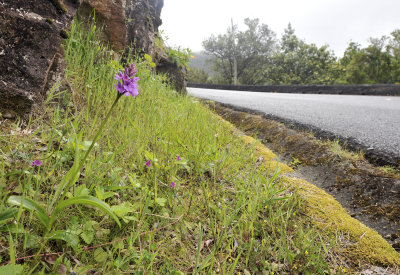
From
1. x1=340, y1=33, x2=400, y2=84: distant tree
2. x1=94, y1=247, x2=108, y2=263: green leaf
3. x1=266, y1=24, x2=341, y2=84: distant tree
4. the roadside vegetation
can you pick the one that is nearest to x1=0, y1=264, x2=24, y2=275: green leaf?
the roadside vegetation

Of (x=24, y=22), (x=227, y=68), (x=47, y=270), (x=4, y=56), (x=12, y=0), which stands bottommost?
(x=47, y=270)

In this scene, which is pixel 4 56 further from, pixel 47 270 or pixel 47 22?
pixel 47 270

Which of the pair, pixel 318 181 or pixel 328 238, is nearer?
pixel 328 238

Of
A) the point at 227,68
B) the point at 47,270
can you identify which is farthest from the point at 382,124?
the point at 227,68

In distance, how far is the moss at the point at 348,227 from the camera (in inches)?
44.8

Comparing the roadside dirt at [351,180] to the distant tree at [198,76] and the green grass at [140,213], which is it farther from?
the distant tree at [198,76]

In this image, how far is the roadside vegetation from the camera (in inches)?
35.3

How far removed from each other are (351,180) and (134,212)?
5.22 feet

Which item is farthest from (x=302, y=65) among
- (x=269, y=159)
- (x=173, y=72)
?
(x=269, y=159)

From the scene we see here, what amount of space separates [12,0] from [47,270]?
163 centimetres

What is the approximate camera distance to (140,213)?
1230 millimetres

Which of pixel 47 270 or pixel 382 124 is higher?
pixel 382 124

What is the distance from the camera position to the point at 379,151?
7.41 ft

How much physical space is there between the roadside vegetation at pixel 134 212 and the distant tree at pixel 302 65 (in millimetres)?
33692
